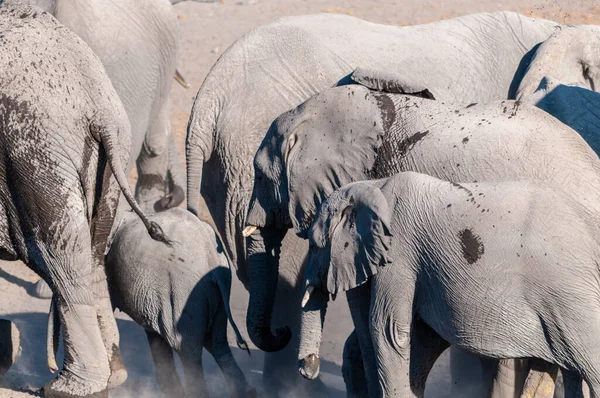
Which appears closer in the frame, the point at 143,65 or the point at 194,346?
the point at 194,346

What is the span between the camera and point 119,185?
204 inches

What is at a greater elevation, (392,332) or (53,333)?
(392,332)

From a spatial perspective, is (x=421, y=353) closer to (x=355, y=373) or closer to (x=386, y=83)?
(x=355, y=373)

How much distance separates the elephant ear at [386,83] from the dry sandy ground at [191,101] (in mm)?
1370

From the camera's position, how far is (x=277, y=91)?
594 centimetres

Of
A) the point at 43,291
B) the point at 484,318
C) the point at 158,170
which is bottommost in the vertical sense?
the point at 43,291

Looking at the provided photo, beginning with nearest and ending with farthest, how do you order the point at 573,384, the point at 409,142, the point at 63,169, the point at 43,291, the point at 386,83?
the point at 573,384 → the point at 409,142 → the point at 63,169 → the point at 386,83 → the point at 43,291

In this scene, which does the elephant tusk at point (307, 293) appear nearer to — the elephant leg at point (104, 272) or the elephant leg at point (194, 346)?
the elephant leg at point (194, 346)

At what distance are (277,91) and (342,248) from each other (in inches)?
61.3

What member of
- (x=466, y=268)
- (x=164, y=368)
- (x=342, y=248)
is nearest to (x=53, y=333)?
(x=164, y=368)

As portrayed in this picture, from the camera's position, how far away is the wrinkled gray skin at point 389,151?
15.2 ft

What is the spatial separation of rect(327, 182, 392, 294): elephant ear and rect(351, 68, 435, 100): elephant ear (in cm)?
72

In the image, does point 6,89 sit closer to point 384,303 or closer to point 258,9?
point 384,303

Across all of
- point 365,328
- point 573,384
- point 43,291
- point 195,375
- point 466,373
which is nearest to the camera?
point 573,384
